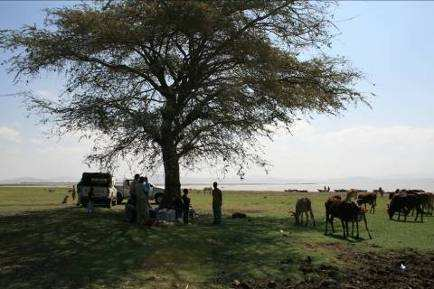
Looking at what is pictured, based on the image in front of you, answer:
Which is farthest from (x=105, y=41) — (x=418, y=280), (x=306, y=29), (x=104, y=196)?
(x=418, y=280)

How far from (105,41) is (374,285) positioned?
15.5 m

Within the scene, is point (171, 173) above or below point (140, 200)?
above

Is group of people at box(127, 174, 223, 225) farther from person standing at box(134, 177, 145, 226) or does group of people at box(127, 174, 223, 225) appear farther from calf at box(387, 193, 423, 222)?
calf at box(387, 193, 423, 222)

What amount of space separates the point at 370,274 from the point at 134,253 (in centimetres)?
720

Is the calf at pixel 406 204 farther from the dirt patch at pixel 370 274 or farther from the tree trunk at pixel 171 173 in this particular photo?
the tree trunk at pixel 171 173

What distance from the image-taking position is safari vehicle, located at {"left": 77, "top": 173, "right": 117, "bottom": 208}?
107 ft

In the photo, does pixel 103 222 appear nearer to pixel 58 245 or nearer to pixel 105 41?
pixel 58 245

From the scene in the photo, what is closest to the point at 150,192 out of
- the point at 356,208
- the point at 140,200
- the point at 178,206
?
the point at 178,206

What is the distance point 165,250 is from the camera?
58.5ft

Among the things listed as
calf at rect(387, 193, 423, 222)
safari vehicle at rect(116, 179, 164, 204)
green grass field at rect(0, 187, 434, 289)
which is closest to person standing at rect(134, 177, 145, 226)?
green grass field at rect(0, 187, 434, 289)

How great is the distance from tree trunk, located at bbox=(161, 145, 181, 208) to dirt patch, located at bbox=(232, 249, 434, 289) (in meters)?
11.1

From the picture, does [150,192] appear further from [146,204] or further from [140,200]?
[140,200]

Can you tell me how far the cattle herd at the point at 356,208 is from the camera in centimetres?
2219

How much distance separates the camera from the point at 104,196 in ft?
107
